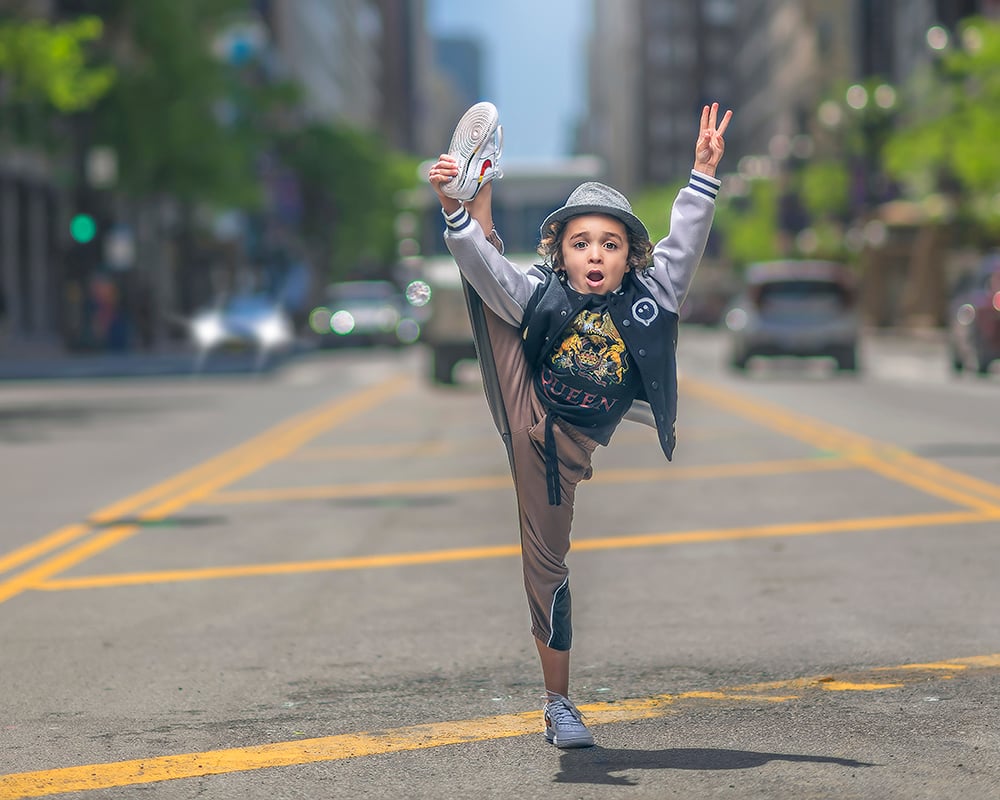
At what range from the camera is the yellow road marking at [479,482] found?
13680 millimetres

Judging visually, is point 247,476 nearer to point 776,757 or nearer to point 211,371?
point 776,757

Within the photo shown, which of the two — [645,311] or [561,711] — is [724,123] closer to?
[645,311]

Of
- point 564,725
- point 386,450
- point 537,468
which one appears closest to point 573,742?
point 564,725

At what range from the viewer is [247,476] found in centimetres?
1536

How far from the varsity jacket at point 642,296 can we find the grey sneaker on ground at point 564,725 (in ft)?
2.59

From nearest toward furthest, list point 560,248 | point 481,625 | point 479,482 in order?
point 560,248
point 481,625
point 479,482

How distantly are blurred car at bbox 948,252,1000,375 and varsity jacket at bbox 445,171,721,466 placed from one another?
23.9 meters

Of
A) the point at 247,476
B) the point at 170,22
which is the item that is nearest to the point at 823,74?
the point at 170,22

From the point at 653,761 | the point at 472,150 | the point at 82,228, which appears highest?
the point at 472,150

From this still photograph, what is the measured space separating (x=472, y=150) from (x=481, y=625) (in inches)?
123

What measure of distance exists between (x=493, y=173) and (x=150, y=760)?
1.92 meters

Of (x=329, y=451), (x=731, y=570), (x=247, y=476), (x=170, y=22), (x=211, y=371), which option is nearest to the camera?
(x=731, y=570)

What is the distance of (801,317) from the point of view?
32312mm

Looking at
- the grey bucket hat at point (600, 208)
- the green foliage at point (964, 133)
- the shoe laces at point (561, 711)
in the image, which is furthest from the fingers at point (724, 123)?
the green foliage at point (964, 133)
